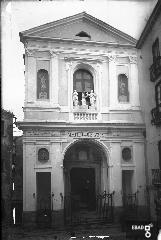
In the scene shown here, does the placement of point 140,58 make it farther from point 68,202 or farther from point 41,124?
point 68,202

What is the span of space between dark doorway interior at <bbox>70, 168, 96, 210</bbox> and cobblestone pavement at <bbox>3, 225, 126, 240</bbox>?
250cm

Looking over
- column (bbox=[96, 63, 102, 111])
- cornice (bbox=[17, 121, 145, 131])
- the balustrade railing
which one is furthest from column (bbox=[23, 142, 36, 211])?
column (bbox=[96, 63, 102, 111])

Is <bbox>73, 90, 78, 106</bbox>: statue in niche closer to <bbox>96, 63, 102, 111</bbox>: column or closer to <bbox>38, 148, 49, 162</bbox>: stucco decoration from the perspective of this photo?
<bbox>96, 63, 102, 111</bbox>: column

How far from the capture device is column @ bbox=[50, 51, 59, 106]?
16578 millimetres

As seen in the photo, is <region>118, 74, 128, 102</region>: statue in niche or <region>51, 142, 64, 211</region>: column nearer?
<region>51, 142, 64, 211</region>: column

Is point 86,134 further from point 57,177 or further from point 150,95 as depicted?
point 150,95

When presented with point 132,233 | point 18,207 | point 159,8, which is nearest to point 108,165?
point 18,207

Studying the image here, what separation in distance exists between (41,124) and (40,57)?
3.55 metres

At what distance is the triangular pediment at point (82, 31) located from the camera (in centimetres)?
1691

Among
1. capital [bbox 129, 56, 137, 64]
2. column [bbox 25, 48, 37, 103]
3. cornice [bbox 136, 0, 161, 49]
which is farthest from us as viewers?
capital [bbox 129, 56, 137, 64]

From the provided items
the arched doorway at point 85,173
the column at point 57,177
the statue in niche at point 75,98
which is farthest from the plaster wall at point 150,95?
the column at point 57,177

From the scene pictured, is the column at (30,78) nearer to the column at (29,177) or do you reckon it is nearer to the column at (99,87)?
the column at (29,177)

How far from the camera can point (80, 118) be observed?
1662 cm

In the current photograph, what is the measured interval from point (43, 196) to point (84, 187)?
7.99ft
